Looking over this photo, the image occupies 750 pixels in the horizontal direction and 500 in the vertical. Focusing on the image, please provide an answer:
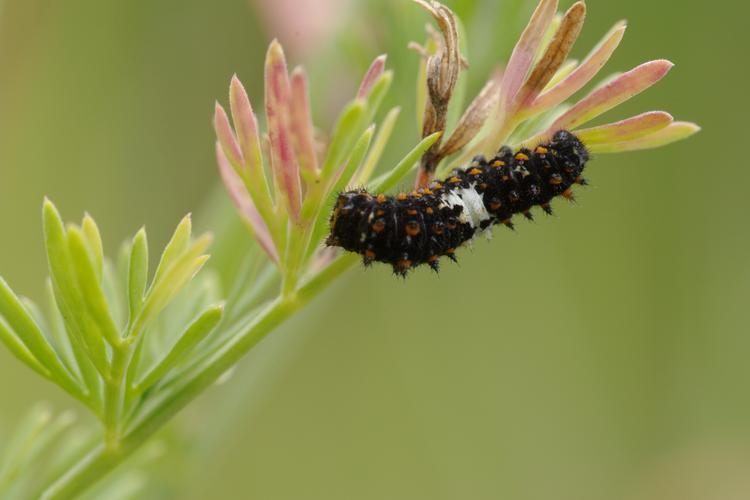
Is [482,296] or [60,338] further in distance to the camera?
[482,296]

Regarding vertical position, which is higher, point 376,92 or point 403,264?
point 376,92

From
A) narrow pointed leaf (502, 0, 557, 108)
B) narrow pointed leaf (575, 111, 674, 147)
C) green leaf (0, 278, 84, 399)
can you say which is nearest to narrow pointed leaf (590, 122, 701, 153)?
narrow pointed leaf (575, 111, 674, 147)

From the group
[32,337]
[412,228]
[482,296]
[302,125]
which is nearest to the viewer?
[302,125]

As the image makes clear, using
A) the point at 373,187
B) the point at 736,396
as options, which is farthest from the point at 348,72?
the point at 736,396

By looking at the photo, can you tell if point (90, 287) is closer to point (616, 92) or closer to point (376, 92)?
point (376, 92)

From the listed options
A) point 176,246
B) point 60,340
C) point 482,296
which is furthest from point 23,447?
point 482,296

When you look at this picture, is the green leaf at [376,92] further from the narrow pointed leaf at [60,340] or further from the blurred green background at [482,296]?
the blurred green background at [482,296]

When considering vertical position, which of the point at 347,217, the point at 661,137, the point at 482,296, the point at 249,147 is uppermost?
the point at 249,147
